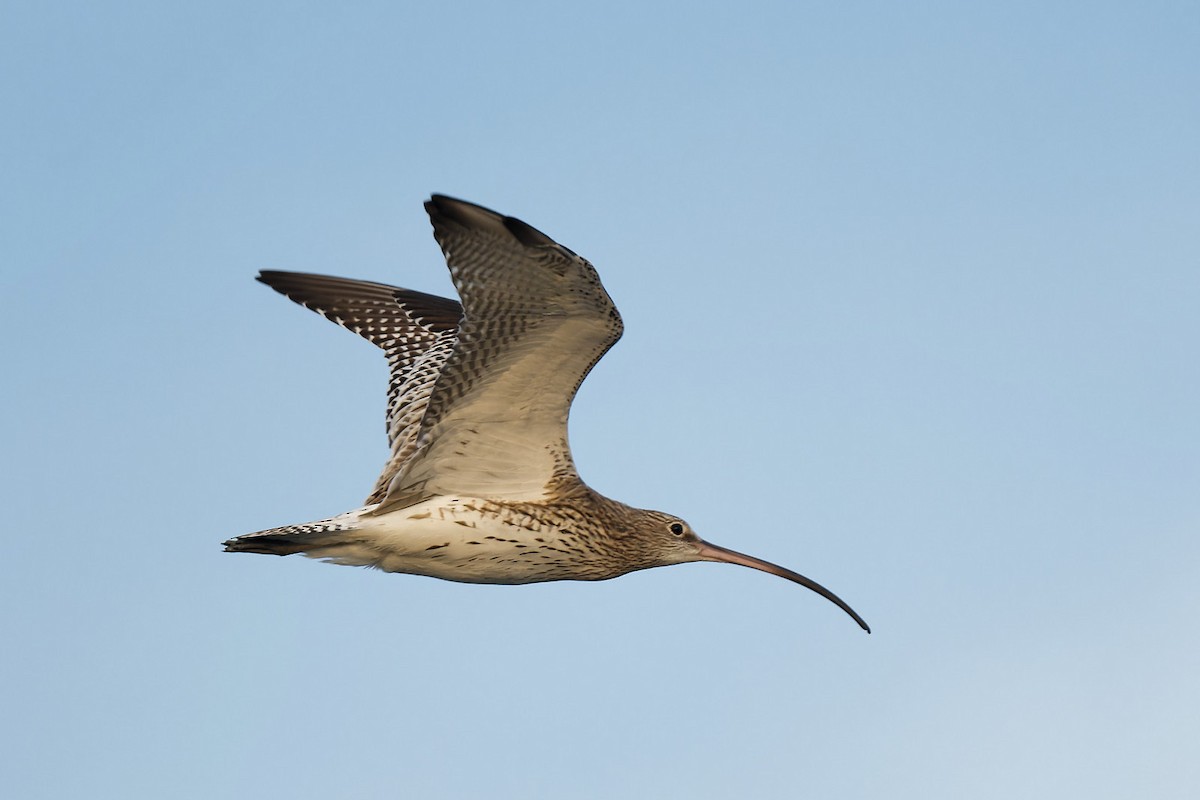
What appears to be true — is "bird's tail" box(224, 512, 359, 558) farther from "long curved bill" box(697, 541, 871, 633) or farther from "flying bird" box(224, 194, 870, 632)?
"long curved bill" box(697, 541, 871, 633)

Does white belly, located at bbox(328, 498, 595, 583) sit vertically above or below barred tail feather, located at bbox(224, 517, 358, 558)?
above

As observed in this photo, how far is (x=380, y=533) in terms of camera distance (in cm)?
1173

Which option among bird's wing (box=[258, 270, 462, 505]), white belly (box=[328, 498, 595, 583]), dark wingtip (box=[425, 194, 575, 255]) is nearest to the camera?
dark wingtip (box=[425, 194, 575, 255])

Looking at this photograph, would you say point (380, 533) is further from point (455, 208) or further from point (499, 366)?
point (455, 208)

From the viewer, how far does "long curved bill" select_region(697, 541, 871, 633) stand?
1337cm

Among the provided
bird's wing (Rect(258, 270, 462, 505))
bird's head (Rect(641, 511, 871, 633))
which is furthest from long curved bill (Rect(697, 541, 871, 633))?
bird's wing (Rect(258, 270, 462, 505))

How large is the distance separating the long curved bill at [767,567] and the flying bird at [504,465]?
0.16 ft

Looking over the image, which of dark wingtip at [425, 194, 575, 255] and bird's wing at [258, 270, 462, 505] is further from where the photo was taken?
bird's wing at [258, 270, 462, 505]

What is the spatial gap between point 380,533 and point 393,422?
2097 millimetres

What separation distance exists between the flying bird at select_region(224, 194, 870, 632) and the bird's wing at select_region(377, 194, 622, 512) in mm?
10

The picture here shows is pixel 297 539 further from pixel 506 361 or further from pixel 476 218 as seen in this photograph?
pixel 476 218

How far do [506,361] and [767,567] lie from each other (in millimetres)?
3976

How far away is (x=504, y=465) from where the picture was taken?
1214 cm

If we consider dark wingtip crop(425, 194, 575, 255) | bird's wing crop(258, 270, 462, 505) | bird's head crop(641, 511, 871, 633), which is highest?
bird's wing crop(258, 270, 462, 505)
